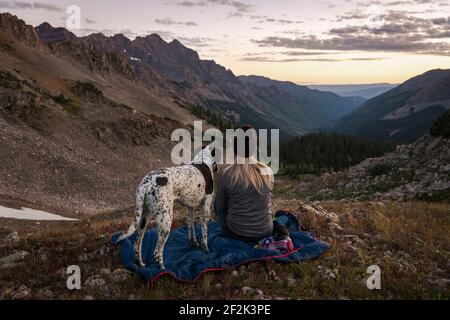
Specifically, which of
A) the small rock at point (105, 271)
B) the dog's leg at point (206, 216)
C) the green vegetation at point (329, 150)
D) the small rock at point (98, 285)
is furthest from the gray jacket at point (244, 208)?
the green vegetation at point (329, 150)

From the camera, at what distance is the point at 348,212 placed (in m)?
16.3

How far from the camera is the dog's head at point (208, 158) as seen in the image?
11871mm

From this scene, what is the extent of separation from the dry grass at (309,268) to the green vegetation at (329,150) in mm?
124528

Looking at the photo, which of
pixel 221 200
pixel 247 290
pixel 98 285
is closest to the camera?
pixel 247 290

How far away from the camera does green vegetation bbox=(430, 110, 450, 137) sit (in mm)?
33625

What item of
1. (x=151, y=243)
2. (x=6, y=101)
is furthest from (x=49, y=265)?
(x=6, y=101)

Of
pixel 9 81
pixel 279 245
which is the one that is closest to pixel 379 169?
pixel 279 245

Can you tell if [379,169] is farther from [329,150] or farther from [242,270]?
[329,150]

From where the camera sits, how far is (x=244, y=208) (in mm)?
11727

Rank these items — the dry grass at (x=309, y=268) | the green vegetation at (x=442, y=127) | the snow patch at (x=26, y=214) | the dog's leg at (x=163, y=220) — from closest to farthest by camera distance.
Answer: the dry grass at (x=309, y=268) < the dog's leg at (x=163, y=220) < the green vegetation at (x=442, y=127) < the snow patch at (x=26, y=214)

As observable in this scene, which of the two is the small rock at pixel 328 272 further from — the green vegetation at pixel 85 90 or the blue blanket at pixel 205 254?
the green vegetation at pixel 85 90

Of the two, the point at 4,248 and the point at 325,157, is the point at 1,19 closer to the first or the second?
the point at 325,157

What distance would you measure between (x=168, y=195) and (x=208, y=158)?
2070mm

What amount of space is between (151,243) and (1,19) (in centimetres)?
13389
